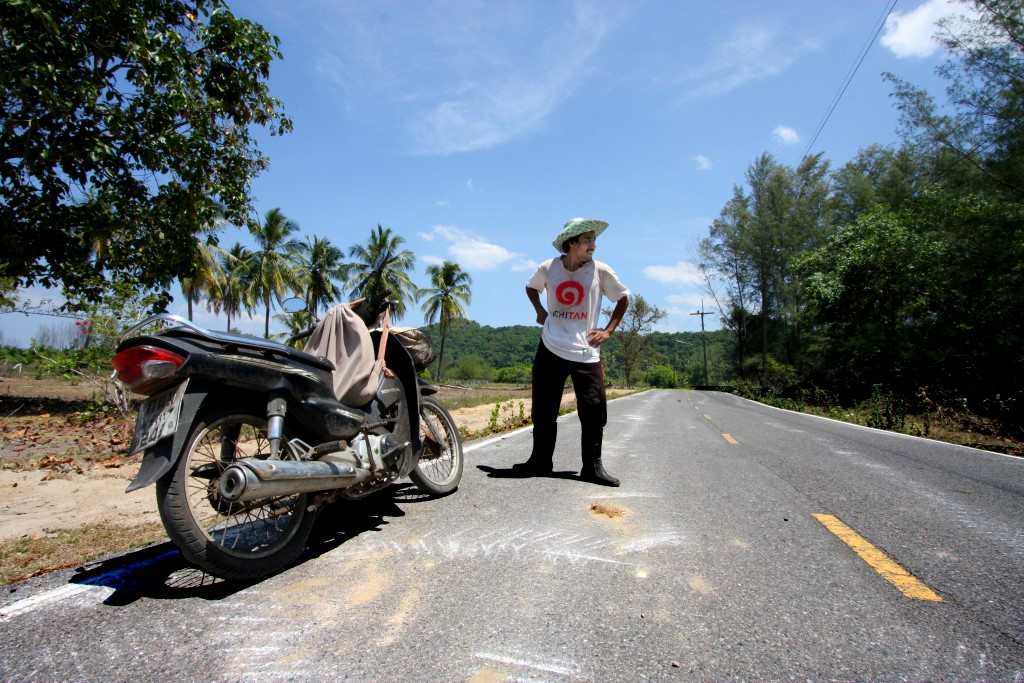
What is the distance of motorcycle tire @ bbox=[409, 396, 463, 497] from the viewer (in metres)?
4.15

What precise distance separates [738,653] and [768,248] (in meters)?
48.4

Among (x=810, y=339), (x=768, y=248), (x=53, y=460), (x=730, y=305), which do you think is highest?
(x=768, y=248)

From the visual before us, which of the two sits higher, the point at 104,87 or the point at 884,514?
the point at 104,87

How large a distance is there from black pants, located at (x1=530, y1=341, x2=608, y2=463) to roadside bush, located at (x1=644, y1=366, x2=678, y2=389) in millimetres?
87250

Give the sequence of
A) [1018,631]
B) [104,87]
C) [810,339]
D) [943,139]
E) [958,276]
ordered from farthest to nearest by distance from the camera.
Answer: [810,339], [943,139], [958,276], [104,87], [1018,631]

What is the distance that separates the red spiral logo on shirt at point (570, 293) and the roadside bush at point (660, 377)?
87.4m

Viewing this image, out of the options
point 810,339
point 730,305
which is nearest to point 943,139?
point 810,339

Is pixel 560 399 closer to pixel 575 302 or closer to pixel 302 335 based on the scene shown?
pixel 575 302

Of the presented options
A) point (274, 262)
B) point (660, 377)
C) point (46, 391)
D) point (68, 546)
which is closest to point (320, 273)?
point (274, 262)

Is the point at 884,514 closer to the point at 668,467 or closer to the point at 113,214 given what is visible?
Answer: the point at 668,467

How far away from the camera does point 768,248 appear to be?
45.2 m

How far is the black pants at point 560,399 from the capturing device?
15.7 feet

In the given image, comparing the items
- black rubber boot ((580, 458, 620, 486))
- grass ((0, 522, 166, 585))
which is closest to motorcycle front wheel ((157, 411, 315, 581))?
grass ((0, 522, 166, 585))

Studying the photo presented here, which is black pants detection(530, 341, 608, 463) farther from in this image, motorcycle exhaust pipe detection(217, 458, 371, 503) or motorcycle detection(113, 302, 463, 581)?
motorcycle exhaust pipe detection(217, 458, 371, 503)
